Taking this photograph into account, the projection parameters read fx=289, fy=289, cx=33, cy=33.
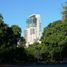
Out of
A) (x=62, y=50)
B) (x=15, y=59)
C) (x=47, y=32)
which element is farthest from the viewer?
(x=47, y=32)

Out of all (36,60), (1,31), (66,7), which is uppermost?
(66,7)

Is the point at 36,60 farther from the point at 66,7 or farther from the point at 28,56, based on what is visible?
the point at 66,7

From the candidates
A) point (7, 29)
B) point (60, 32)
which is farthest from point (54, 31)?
point (7, 29)

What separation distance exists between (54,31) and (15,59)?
11.2 meters

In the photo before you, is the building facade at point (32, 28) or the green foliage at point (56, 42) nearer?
the green foliage at point (56, 42)

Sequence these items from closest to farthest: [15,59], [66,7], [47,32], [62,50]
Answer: [15,59] < [62,50] < [47,32] < [66,7]

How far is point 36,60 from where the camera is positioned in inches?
2119

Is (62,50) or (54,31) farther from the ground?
(54,31)

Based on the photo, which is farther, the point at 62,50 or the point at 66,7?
the point at 66,7

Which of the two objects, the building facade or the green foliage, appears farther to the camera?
the building facade

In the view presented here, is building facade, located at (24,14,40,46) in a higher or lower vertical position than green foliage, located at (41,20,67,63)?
higher

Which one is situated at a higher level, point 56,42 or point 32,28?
point 32,28

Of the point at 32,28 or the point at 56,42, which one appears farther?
the point at 32,28

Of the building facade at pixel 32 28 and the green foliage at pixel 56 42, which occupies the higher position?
the building facade at pixel 32 28
